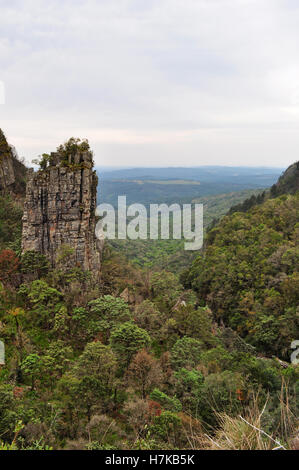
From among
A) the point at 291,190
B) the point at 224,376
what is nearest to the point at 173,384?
the point at 224,376

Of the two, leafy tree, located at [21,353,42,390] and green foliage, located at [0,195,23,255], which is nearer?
leafy tree, located at [21,353,42,390]

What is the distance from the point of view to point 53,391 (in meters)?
13.0

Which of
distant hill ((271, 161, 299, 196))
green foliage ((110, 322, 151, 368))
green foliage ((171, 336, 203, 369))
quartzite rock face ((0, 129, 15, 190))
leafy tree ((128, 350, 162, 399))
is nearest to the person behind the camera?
leafy tree ((128, 350, 162, 399))

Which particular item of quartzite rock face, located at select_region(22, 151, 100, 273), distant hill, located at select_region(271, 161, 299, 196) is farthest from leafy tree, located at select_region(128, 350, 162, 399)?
distant hill, located at select_region(271, 161, 299, 196)

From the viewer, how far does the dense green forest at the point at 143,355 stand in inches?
333

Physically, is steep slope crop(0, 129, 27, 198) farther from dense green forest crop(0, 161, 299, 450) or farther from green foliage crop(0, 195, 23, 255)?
dense green forest crop(0, 161, 299, 450)

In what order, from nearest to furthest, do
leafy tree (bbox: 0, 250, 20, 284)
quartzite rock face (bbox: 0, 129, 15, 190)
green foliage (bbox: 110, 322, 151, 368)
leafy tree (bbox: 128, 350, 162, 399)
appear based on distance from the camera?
1. leafy tree (bbox: 128, 350, 162, 399)
2. green foliage (bbox: 110, 322, 151, 368)
3. leafy tree (bbox: 0, 250, 20, 284)
4. quartzite rock face (bbox: 0, 129, 15, 190)

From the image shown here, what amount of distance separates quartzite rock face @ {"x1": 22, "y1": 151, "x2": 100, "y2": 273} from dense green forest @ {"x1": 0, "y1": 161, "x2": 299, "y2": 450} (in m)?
1.05

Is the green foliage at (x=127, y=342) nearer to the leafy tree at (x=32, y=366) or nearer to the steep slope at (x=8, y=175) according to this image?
the leafy tree at (x=32, y=366)

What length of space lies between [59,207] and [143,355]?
44.0 ft

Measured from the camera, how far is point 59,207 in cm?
2275

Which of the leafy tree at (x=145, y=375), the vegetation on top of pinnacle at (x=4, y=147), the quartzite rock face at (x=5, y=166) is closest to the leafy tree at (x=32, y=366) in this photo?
the leafy tree at (x=145, y=375)

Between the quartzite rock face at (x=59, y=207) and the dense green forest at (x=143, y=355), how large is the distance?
1.05 m

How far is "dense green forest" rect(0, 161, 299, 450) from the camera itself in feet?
27.7
